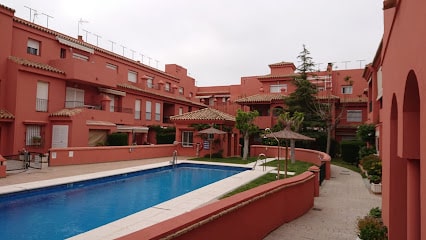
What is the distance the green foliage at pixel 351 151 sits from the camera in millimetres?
23250

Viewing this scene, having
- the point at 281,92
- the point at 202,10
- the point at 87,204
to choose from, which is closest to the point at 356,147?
the point at 281,92

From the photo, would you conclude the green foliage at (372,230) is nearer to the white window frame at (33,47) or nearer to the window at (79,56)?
the white window frame at (33,47)

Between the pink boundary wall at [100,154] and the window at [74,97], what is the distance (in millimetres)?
6566

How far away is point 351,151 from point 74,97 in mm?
23575

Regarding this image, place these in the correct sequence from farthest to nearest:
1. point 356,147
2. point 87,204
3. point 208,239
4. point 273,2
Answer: point 356,147 → point 273,2 → point 87,204 → point 208,239

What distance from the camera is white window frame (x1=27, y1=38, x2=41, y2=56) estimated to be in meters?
21.9

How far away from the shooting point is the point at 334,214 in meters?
8.88

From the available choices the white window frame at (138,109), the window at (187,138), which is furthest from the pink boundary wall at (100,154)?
the white window frame at (138,109)

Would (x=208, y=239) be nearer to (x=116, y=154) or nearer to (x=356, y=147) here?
(x=116, y=154)

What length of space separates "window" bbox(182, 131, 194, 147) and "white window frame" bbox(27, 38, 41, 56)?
13.6m

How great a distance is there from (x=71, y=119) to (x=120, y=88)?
817cm

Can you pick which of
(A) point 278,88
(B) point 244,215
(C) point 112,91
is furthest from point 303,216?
(A) point 278,88

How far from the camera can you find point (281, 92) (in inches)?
1399

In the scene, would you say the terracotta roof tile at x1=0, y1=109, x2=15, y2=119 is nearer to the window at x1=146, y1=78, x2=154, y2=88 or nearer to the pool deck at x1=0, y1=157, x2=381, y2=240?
the pool deck at x1=0, y1=157, x2=381, y2=240
